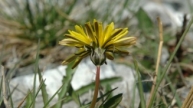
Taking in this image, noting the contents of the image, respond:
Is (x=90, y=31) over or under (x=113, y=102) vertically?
over

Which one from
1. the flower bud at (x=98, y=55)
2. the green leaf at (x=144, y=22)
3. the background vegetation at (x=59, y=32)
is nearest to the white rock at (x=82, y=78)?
the background vegetation at (x=59, y=32)

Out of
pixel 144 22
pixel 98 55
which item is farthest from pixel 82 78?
pixel 98 55

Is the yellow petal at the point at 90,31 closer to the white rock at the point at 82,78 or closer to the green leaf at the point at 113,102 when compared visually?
the green leaf at the point at 113,102

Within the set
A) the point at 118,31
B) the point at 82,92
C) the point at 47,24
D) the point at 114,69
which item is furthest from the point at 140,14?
the point at 118,31

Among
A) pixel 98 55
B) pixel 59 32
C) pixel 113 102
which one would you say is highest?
pixel 59 32

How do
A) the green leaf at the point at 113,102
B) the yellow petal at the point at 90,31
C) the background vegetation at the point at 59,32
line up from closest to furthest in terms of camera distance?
the yellow petal at the point at 90,31
the green leaf at the point at 113,102
the background vegetation at the point at 59,32

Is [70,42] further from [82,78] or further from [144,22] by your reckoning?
[144,22]

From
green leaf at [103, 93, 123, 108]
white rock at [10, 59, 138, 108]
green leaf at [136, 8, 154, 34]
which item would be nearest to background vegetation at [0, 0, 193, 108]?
green leaf at [136, 8, 154, 34]

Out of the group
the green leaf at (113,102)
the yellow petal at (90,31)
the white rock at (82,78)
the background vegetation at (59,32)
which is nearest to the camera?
the yellow petal at (90,31)

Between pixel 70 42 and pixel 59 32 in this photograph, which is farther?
pixel 59 32
